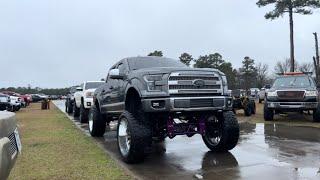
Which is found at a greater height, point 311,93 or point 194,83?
point 194,83

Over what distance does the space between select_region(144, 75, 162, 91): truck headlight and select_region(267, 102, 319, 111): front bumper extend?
9854mm

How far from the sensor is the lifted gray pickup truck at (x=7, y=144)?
4.43 m

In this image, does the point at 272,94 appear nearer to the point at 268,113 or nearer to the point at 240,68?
the point at 268,113

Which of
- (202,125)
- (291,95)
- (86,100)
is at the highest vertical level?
(291,95)

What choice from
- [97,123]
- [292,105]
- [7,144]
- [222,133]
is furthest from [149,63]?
[292,105]

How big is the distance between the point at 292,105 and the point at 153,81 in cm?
1001

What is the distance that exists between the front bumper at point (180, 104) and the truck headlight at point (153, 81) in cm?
26

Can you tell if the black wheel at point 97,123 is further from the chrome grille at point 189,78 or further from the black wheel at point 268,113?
the black wheel at point 268,113

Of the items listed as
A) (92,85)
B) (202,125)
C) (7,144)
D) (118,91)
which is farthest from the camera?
(92,85)

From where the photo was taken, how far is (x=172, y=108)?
8883 millimetres

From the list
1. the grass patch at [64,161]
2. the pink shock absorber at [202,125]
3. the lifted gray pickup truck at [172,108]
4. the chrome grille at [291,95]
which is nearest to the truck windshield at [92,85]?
the chrome grille at [291,95]

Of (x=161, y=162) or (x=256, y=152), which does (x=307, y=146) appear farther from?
(x=161, y=162)

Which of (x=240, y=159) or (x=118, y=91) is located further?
(x=118, y=91)

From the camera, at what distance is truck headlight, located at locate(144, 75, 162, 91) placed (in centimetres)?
909
